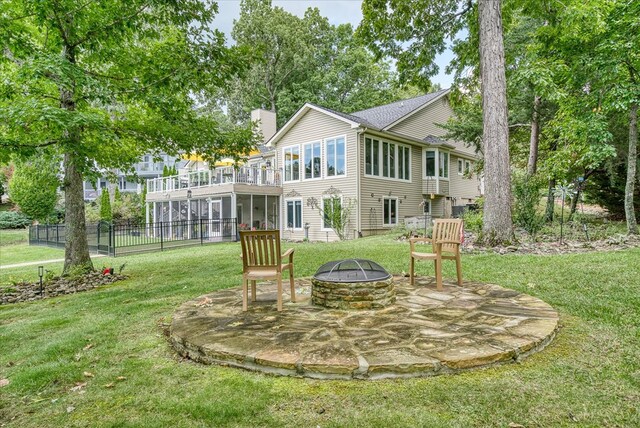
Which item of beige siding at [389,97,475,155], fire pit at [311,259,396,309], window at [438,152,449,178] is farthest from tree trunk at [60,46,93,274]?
window at [438,152,449,178]

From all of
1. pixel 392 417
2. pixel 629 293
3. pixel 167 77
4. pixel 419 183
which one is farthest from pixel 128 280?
pixel 419 183

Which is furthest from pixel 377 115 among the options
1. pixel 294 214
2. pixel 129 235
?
pixel 129 235

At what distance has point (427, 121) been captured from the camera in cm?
1927

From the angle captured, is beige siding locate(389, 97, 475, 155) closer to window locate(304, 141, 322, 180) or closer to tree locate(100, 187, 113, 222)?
window locate(304, 141, 322, 180)

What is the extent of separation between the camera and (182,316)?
402 centimetres

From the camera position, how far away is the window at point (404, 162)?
1747cm

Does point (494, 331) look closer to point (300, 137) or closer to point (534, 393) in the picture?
point (534, 393)

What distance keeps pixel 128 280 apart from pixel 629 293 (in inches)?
336

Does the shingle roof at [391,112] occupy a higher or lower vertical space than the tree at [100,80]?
higher

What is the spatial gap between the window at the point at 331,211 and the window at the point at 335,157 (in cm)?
124

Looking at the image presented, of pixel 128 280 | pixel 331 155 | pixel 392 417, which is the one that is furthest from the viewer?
pixel 331 155

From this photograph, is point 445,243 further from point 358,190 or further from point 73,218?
point 358,190

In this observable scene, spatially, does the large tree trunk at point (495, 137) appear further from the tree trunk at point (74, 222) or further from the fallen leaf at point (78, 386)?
the tree trunk at point (74, 222)

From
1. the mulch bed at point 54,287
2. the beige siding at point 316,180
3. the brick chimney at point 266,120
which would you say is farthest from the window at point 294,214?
the mulch bed at point 54,287
